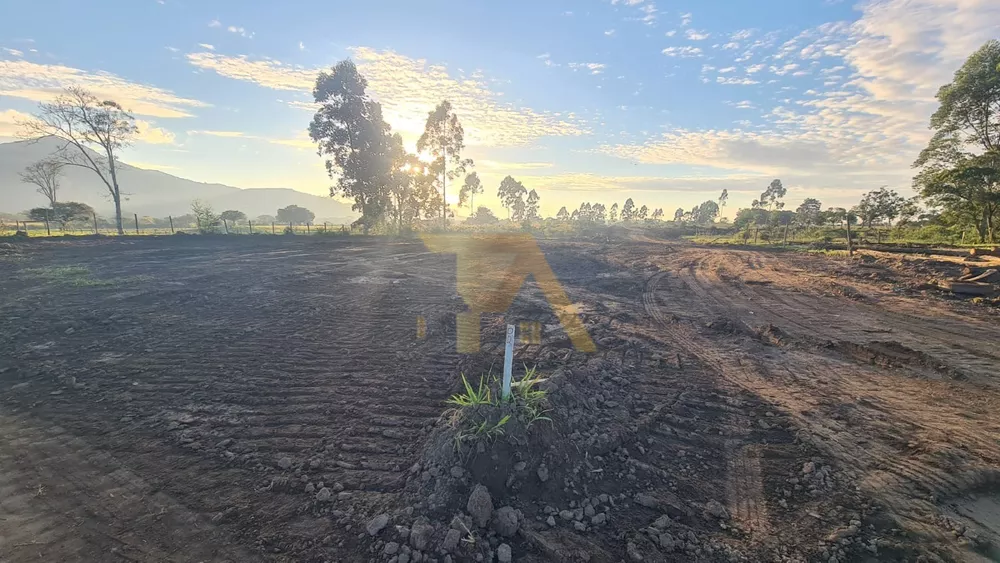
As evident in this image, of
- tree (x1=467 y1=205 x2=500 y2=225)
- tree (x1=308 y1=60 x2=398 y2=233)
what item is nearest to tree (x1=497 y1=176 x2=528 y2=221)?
tree (x1=467 y1=205 x2=500 y2=225)

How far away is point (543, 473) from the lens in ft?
10.9

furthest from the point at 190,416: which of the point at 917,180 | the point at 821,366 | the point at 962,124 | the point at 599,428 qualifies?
the point at 962,124

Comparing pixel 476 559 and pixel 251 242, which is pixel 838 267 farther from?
pixel 251 242

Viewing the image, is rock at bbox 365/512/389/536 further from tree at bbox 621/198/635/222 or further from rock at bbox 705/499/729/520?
tree at bbox 621/198/635/222

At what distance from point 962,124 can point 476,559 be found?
32.3 meters

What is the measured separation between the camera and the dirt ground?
287 centimetres

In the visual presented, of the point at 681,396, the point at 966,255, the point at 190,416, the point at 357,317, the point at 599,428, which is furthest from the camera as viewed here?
the point at 966,255

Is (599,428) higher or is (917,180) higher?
(917,180)

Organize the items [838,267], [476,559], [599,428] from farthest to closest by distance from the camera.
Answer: [838,267] → [599,428] → [476,559]

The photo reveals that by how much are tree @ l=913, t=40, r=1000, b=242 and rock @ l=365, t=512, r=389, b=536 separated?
28919mm

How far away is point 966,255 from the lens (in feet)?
42.8

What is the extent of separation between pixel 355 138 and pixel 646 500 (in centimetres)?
3432

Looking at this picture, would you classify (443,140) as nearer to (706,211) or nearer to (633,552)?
(633,552)

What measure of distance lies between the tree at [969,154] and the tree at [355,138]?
117 ft
